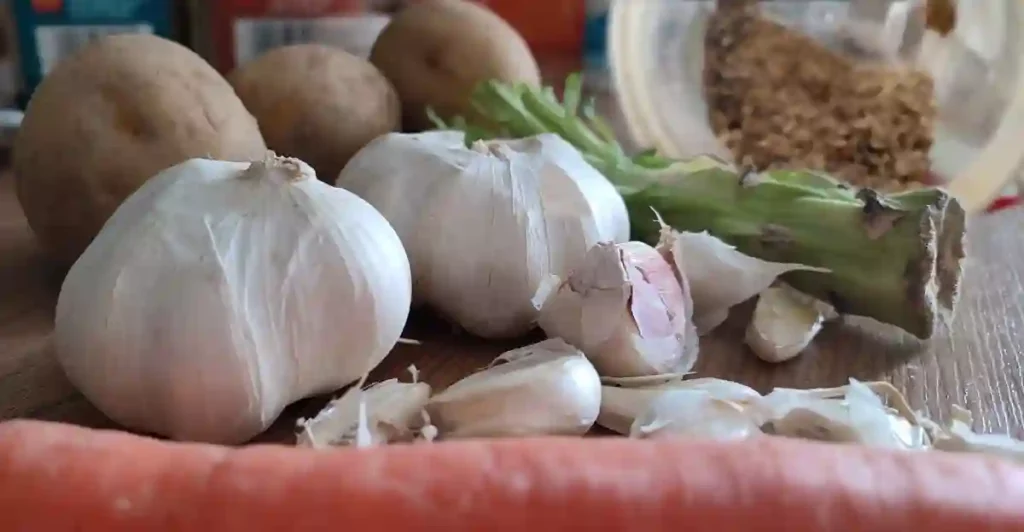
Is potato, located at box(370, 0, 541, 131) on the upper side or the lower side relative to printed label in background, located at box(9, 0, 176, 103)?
upper

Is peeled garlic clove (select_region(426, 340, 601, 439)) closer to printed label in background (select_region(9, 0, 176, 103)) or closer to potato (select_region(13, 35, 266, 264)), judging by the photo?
potato (select_region(13, 35, 266, 264))

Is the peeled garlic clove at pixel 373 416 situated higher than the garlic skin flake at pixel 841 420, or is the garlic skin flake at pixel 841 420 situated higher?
the garlic skin flake at pixel 841 420

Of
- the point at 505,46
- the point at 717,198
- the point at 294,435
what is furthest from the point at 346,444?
the point at 505,46

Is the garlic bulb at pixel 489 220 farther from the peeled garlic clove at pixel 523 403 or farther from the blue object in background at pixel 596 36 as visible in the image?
the blue object in background at pixel 596 36

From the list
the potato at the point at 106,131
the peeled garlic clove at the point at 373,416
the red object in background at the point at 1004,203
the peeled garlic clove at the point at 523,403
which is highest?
the potato at the point at 106,131

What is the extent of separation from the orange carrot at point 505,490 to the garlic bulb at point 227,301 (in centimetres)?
8

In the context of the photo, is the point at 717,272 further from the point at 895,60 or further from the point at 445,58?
the point at 895,60

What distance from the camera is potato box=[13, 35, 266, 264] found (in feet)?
2.34

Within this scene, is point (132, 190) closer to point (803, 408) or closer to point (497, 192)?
point (497, 192)

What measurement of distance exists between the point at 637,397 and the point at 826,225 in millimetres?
239

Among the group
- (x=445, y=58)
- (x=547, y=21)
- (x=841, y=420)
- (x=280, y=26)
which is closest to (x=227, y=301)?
(x=841, y=420)

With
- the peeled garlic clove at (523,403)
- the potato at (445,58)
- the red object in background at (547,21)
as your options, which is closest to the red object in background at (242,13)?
the potato at (445,58)

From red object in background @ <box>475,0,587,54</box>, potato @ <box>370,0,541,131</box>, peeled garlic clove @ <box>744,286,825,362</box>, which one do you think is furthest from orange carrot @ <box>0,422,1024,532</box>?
red object in background @ <box>475,0,587,54</box>

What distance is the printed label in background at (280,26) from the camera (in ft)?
3.70
